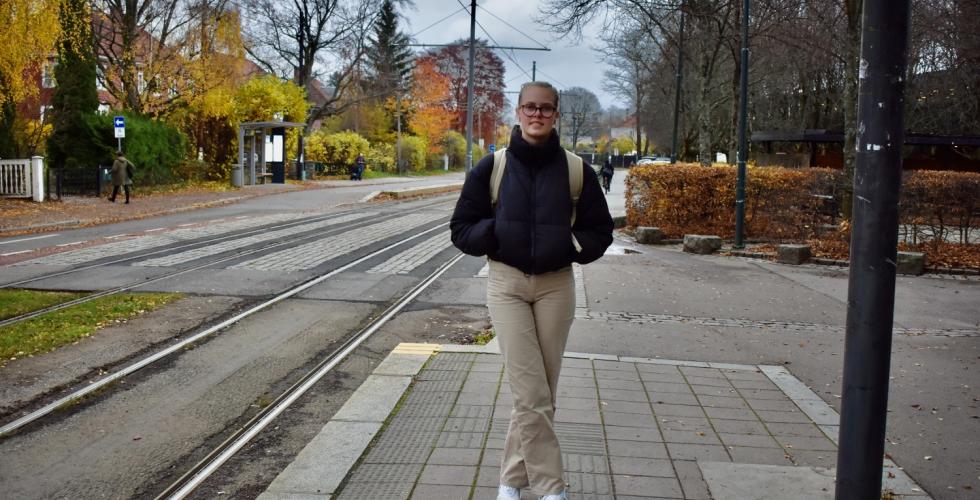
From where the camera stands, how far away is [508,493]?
3.82 m

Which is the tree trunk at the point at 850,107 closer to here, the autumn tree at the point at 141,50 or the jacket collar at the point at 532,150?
the jacket collar at the point at 532,150

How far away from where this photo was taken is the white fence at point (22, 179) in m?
25.2

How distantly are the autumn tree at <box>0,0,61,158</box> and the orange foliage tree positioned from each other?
4772 centimetres

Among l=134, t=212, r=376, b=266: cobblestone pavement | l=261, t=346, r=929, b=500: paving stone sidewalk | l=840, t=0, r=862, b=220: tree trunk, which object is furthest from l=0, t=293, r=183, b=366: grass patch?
l=840, t=0, r=862, b=220: tree trunk

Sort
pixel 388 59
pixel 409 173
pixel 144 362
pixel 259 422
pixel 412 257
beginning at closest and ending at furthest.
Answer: pixel 259 422
pixel 144 362
pixel 412 257
pixel 409 173
pixel 388 59

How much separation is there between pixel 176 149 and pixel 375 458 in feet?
107

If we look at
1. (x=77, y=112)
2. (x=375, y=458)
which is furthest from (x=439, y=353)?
(x=77, y=112)

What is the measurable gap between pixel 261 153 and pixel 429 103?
3594 cm

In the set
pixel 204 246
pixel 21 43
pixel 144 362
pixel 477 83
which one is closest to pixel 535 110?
pixel 144 362

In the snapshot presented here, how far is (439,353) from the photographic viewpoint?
696 cm

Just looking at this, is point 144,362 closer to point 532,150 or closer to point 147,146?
point 532,150

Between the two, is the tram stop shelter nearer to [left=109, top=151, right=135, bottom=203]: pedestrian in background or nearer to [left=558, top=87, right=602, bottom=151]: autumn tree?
[left=109, top=151, right=135, bottom=203]: pedestrian in background

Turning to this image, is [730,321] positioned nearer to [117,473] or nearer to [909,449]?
[909,449]

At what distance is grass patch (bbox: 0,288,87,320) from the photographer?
28.4 ft
